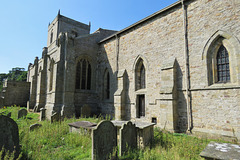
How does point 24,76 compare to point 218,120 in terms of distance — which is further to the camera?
point 24,76

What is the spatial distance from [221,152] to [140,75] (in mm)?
8415

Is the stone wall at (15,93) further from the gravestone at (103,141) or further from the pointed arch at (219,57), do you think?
the pointed arch at (219,57)

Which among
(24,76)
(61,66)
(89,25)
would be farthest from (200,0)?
(24,76)

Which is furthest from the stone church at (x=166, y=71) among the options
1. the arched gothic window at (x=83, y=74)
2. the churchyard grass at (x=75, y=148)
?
the churchyard grass at (x=75, y=148)

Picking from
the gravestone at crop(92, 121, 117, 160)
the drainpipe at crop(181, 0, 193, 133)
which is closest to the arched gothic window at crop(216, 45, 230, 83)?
the drainpipe at crop(181, 0, 193, 133)

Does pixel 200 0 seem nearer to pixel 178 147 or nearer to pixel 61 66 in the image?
pixel 178 147

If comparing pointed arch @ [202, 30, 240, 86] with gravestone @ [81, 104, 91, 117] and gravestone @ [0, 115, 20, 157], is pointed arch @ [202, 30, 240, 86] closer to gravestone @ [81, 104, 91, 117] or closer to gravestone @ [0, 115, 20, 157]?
gravestone @ [0, 115, 20, 157]

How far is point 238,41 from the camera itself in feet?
22.9

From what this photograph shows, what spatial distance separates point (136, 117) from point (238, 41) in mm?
7861

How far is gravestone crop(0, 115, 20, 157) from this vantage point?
3.92 m

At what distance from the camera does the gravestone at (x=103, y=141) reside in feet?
14.1

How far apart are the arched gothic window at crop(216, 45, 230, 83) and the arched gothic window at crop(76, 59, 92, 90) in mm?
11529

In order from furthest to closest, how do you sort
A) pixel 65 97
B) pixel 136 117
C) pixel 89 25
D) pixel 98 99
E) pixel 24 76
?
pixel 24 76 < pixel 89 25 < pixel 98 99 < pixel 65 97 < pixel 136 117

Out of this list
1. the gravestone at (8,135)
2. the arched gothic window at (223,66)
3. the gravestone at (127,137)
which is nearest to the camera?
the gravestone at (8,135)
